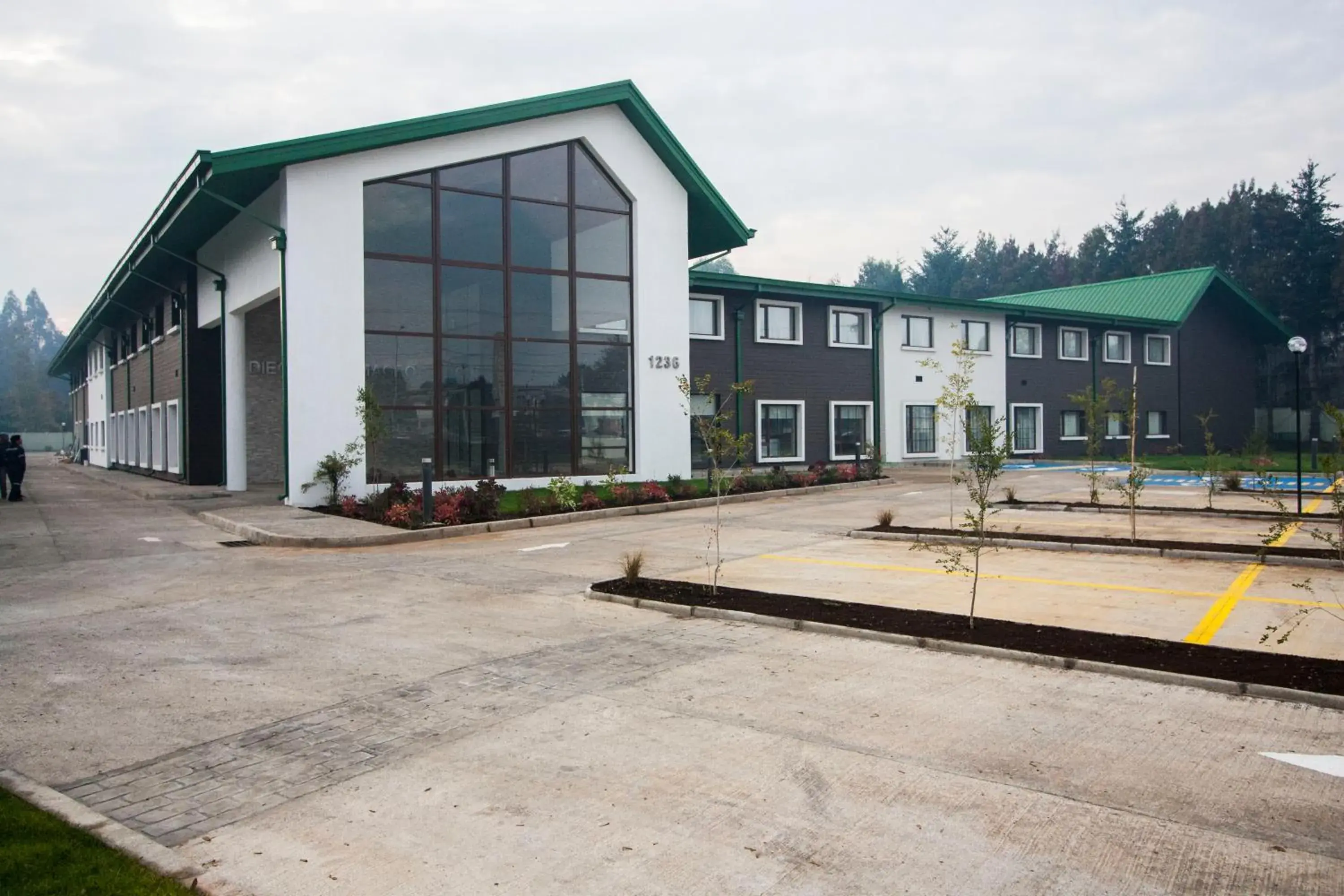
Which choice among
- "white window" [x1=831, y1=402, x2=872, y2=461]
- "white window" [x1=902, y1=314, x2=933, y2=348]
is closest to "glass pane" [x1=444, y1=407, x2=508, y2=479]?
"white window" [x1=831, y1=402, x2=872, y2=461]

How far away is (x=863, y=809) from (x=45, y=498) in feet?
95.5

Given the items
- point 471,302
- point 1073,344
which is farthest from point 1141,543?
point 1073,344

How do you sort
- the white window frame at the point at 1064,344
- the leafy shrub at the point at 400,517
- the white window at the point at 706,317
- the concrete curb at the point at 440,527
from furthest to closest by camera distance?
the white window frame at the point at 1064,344
the white window at the point at 706,317
the leafy shrub at the point at 400,517
the concrete curb at the point at 440,527

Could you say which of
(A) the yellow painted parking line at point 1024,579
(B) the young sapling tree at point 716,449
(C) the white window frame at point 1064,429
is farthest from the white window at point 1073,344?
(A) the yellow painted parking line at point 1024,579

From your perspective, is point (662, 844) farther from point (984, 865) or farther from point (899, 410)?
point (899, 410)

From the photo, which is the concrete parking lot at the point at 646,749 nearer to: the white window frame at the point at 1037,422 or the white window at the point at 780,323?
the white window at the point at 780,323

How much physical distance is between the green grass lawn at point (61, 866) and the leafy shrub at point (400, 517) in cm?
1301

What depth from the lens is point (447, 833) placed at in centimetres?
459

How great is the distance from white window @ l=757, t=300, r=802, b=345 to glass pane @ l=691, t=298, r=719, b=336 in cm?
173

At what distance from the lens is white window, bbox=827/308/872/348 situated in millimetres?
34188

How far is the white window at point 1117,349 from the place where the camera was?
143 feet

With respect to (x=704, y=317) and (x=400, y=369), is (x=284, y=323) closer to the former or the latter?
(x=400, y=369)

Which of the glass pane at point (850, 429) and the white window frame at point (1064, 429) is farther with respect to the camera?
the white window frame at point (1064, 429)

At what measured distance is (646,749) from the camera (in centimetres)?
572
